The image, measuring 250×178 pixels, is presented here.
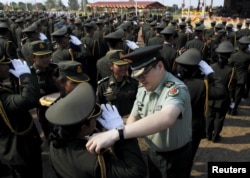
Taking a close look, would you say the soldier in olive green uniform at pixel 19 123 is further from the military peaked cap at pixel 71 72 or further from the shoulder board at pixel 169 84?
the shoulder board at pixel 169 84

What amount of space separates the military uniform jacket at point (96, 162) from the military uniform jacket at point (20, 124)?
3.81 feet

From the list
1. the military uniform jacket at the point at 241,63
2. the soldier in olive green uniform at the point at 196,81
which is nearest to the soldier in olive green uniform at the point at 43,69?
the soldier in olive green uniform at the point at 196,81

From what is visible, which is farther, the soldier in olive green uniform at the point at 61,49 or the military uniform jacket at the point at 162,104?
the soldier in olive green uniform at the point at 61,49

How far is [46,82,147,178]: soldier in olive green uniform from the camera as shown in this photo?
1733 millimetres

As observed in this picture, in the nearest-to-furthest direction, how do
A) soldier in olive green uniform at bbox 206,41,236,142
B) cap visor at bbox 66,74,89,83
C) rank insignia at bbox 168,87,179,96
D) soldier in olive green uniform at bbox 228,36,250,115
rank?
rank insignia at bbox 168,87,179,96, cap visor at bbox 66,74,89,83, soldier in olive green uniform at bbox 206,41,236,142, soldier in olive green uniform at bbox 228,36,250,115

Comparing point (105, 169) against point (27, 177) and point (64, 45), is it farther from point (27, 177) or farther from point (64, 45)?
point (64, 45)

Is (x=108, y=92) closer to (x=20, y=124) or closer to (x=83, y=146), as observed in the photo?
(x=20, y=124)

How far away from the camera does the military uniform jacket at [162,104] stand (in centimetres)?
222

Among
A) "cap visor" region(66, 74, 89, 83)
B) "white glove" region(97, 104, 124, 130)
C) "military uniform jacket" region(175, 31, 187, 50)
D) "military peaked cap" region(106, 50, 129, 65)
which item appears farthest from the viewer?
"military uniform jacket" region(175, 31, 187, 50)

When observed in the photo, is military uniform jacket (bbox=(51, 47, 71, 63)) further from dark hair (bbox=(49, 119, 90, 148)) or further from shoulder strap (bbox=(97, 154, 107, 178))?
shoulder strap (bbox=(97, 154, 107, 178))

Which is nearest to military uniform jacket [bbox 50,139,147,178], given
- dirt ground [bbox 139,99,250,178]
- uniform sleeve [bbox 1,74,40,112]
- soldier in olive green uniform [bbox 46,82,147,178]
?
soldier in olive green uniform [bbox 46,82,147,178]

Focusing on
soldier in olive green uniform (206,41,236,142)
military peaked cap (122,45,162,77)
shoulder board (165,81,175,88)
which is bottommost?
soldier in olive green uniform (206,41,236,142)

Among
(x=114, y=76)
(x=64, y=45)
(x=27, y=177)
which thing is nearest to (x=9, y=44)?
(x=64, y=45)

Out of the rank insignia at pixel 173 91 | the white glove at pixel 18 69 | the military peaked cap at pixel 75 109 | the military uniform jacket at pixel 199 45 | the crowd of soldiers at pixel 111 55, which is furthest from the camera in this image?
the military uniform jacket at pixel 199 45
